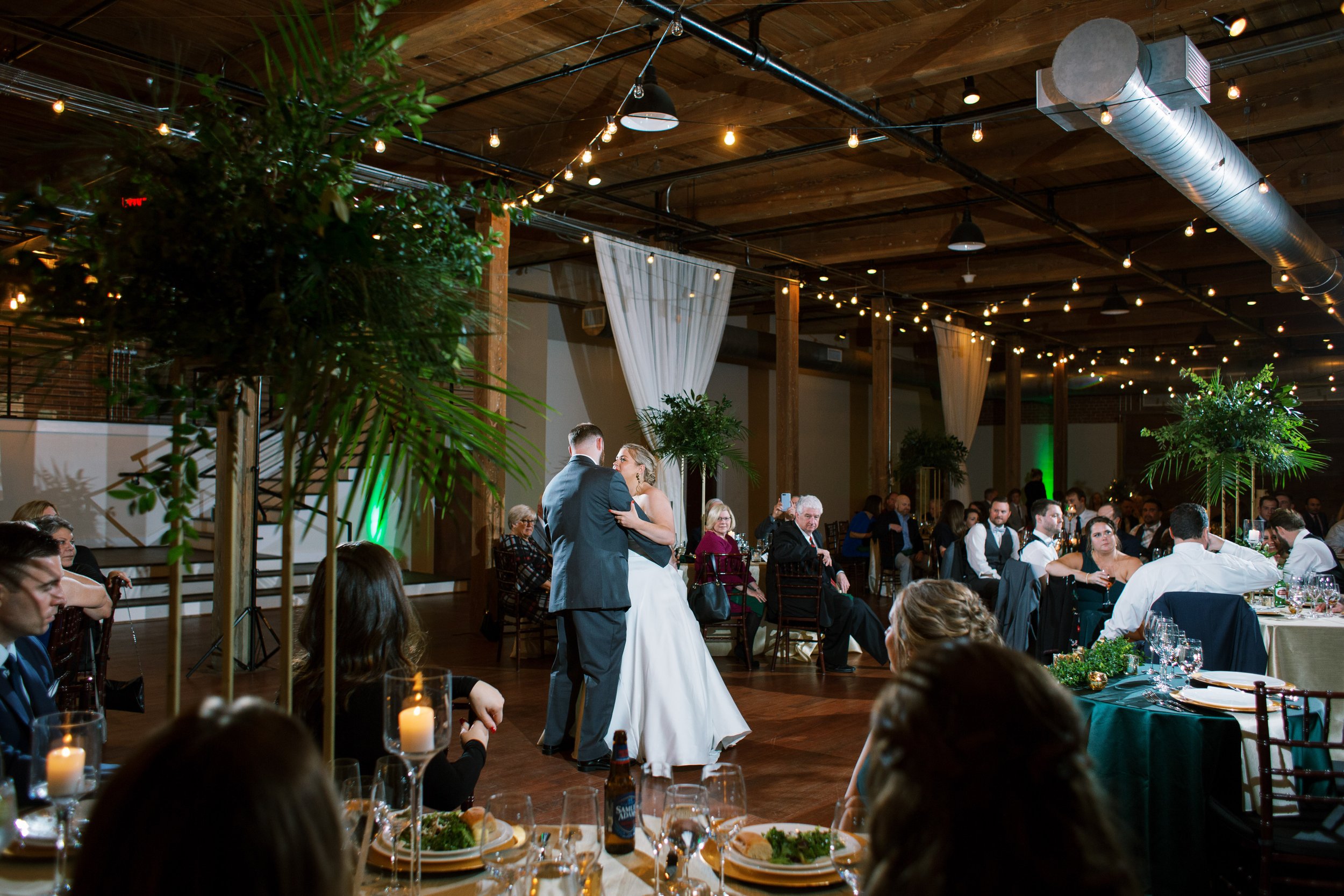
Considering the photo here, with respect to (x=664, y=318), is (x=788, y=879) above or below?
below

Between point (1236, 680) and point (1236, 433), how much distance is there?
5607 millimetres

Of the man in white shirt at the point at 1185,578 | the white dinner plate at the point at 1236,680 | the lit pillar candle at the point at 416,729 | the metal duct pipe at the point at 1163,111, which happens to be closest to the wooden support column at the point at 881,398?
the metal duct pipe at the point at 1163,111

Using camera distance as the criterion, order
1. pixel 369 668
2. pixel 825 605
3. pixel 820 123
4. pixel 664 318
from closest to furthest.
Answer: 1. pixel 369 668
2. pixel 825 605
3. pixel 820 123
4. pixel 664 318

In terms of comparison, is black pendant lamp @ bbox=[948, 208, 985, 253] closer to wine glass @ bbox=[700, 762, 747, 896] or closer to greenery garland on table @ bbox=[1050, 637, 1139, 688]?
greenery garland on table @ bbox=[1050, 637, 1139, 688]

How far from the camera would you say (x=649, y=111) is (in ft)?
18.0

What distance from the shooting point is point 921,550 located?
12.5 m

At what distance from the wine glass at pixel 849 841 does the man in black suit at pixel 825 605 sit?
19.1 feet

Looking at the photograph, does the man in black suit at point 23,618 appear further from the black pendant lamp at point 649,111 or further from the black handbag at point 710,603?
the black handbag at point 710,603

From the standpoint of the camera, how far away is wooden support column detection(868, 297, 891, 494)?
492 inches

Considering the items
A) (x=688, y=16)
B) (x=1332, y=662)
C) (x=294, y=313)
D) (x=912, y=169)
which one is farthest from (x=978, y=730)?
(x=912, y=169)

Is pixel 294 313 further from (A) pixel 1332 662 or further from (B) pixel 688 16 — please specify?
(A) pixel 1332 662

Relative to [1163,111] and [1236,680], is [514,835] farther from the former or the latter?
[1163,111]

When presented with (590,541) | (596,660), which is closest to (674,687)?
(596,660)

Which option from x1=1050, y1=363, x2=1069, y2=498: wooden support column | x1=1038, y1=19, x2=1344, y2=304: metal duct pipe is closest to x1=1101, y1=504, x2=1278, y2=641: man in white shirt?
x1=1038, y1=19, x2=1344, y2=304: metal duct pipe
